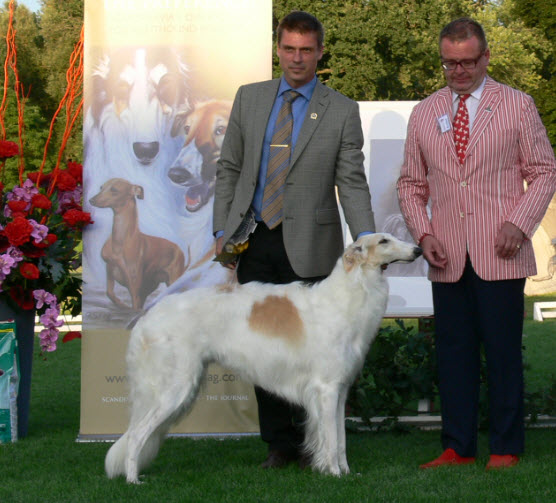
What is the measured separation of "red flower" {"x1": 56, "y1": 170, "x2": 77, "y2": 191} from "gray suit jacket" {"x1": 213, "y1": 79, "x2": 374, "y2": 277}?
160cm

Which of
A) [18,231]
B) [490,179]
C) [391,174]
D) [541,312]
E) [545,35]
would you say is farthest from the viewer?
[545,35]

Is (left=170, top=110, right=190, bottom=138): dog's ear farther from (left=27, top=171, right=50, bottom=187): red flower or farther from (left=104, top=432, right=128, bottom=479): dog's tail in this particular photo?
(left=104, top=432, right=128, bottom=479): dog's tail

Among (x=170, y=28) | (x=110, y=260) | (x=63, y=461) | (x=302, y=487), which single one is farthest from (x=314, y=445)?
(x=170, y=28)

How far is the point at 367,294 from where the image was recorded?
4.50 m

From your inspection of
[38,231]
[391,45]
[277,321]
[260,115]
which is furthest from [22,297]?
[391,45]

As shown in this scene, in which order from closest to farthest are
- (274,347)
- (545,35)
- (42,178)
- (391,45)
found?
(274,347) < (42,178) < (391,45) < (545,35)

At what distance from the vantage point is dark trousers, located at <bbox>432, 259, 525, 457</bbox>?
4.52m

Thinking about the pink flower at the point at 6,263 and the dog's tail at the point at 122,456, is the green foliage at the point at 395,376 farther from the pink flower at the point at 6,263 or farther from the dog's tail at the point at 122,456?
the pink flower at the point at 6,263

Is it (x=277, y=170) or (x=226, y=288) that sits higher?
(x=277, y=170)

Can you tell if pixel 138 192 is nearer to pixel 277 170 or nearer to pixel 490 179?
pixel 277 170

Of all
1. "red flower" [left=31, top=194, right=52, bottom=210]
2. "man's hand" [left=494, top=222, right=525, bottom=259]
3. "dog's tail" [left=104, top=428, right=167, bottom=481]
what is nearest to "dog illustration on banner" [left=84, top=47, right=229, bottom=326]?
"red flower" [left=31, top=194, right=52, bottom=210]

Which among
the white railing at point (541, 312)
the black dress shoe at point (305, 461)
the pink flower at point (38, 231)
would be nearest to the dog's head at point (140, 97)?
the pink flower at point (38, 231)

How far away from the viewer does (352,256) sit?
4.47 meters

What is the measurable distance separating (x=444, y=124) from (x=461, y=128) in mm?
93
